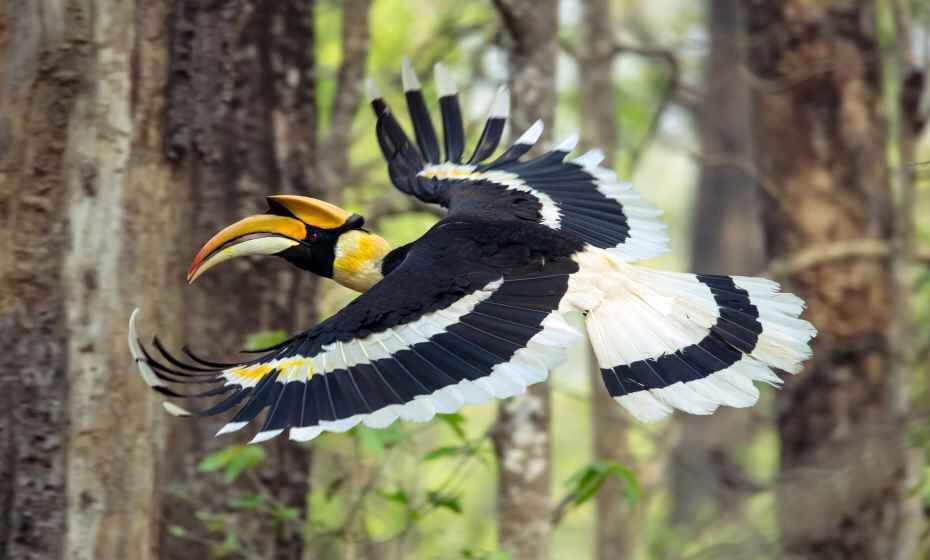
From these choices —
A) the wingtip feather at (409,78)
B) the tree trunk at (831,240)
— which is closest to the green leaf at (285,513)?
the wingtip feather at (409,78)

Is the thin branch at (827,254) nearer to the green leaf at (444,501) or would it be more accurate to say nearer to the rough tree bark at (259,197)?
the rough tree bark at (259,197)

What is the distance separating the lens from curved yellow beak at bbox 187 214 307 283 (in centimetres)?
415

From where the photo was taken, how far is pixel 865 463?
21.0 feet

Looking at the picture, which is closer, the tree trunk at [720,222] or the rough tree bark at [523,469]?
the rough tree bark at [523,469]

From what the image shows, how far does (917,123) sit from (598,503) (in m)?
2.78

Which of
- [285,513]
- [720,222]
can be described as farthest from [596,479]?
[720,222]

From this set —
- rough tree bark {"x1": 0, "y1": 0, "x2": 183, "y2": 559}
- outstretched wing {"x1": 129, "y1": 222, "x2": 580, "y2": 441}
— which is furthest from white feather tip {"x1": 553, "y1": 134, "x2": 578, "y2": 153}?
rough tree bark {"x1": 0, "y1": 0, "x2": 183, "y2": 559}

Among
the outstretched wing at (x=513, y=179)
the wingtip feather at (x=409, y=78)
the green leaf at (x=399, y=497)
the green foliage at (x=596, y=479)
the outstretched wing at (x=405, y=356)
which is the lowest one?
the green leaf at (x=399, y=497)

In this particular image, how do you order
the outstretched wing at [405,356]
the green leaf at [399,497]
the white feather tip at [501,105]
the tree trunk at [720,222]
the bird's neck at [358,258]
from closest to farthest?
1. the outstretched wing at [405,356]
2. the green leaf at [399,497]
3. the bird's neck at [358,258]
4. the white feather tip at [501,105]
5. the tree trunk at [720,222]

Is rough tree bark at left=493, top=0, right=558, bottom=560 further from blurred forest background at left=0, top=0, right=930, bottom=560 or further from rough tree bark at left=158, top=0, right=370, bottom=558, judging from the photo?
rough tree bark at left=158, top=0, right=370, bottom=558

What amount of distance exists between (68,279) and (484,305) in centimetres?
136

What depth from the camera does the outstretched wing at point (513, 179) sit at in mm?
5156

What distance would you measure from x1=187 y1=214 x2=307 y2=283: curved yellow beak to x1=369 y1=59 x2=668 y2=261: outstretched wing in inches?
26.8

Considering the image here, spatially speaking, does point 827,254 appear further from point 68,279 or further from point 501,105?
point 68,279
